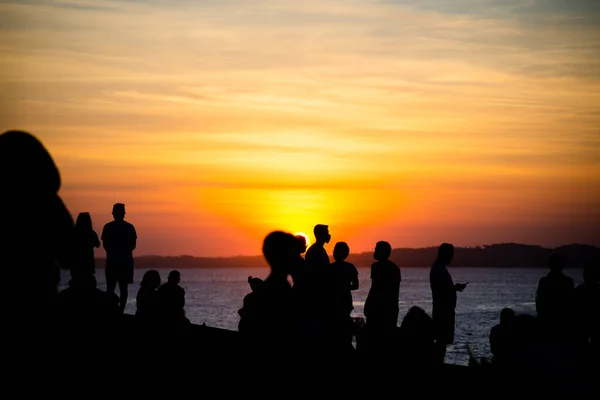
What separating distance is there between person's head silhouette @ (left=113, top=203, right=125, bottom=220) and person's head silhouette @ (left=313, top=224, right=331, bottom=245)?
366 centimetres

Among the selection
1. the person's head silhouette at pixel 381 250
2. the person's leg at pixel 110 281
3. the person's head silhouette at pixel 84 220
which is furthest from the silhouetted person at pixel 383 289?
the person's leg at pixel 110 281

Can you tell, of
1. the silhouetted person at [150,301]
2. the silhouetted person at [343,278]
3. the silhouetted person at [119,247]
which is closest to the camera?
the silhouetted person at [150,301]

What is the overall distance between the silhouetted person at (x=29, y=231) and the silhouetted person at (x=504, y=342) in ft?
12.1

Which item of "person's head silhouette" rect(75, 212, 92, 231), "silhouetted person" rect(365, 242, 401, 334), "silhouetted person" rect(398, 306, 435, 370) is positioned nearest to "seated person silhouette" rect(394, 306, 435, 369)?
"silhouetted person" rect(398, 306, 435, 370)

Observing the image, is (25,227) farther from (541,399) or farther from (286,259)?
(541,399)

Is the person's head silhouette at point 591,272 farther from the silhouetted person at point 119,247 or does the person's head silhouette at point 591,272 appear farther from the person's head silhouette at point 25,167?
the person's head silhouette at point 25,167

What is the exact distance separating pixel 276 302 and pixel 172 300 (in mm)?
6391

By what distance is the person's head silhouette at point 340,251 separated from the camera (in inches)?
549

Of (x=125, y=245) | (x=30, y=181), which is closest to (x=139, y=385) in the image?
(x=30, y=181)

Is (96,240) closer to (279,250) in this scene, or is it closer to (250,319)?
(250,319)

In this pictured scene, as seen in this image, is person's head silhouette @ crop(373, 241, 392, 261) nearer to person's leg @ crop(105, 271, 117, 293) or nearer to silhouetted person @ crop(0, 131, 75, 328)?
person's leg @ crop(105, 271, 117, 293)

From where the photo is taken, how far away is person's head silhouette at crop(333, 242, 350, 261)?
13.9 m

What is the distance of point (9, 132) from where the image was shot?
511 centimetres

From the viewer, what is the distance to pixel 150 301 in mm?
12828
